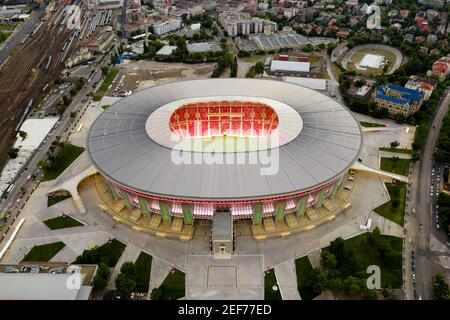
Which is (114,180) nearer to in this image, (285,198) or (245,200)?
(245,200)

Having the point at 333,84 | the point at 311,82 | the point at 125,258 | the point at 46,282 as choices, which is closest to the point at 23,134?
the point at 125,258

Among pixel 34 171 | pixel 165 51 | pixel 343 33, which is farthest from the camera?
pixel 343 33

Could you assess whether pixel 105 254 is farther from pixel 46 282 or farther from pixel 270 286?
pixel 270 286

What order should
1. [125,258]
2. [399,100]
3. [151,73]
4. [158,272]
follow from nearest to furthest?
[158,272] → [125,258] → [399,100] → [151,73]

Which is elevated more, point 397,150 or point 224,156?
point 224,156

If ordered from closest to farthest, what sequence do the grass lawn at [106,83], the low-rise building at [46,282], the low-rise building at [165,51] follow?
1. the low-rise building at [46,282]
2. the grass lawn at [106,83]
3. the low-rise building at [165,51]

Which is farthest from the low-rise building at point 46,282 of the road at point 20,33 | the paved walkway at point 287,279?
the road at point 20,33

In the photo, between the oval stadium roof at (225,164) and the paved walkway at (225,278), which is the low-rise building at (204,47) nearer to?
the oval stadium roof at (225,164)
